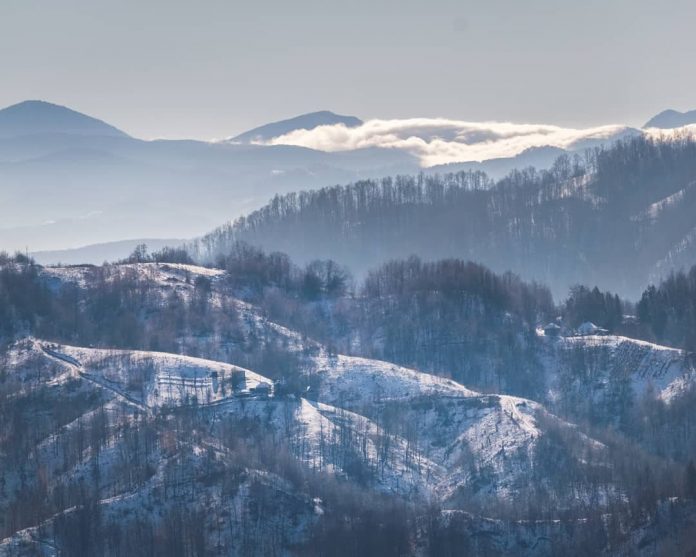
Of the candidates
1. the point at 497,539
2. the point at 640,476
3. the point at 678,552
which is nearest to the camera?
the point at 678,552

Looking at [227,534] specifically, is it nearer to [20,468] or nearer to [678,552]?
[20,468]

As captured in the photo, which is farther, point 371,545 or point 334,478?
point 334,478

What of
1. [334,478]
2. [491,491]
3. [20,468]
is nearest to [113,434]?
[20,468]

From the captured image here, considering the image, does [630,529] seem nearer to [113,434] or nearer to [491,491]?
[491,491]

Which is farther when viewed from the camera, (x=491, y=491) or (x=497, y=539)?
(x=491, y=491)

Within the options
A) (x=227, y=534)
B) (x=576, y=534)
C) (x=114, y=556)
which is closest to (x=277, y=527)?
(x=227, y=534)

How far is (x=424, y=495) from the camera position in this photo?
619 feet

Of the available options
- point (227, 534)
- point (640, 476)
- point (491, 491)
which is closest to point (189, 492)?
point (227, 534)

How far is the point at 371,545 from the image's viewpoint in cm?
17062

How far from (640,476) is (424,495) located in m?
21.8

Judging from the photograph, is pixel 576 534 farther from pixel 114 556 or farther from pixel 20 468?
pixel 20 468

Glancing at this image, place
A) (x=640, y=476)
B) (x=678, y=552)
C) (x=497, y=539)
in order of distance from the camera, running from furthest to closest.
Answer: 1. (x=640, y=476)
2. (x=497, y=539)
3. (x=678, y=552)

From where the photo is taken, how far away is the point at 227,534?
173m

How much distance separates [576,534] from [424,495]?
866 inches
